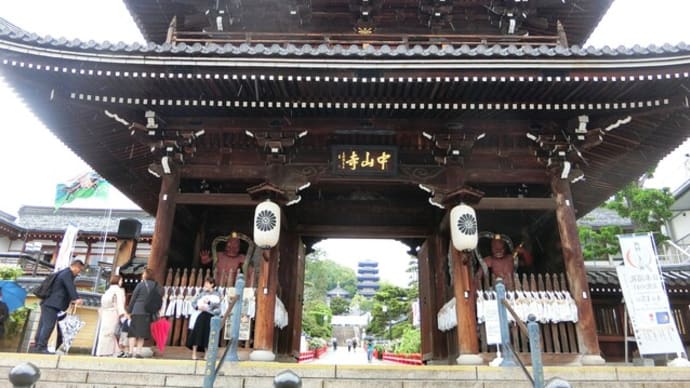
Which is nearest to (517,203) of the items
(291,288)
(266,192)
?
(266,192)

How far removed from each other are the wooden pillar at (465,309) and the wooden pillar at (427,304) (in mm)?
2900

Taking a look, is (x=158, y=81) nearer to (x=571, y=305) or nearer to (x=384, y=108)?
(x=384, y=108)

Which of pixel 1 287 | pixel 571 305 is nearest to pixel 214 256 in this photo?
pixel 1 287

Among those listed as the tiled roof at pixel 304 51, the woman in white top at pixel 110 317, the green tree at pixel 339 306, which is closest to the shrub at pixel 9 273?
the woman in white top at pixel 110 317

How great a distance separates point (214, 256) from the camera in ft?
33.3

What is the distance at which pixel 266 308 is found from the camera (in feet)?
25.3

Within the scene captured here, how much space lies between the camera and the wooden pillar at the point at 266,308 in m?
7.41

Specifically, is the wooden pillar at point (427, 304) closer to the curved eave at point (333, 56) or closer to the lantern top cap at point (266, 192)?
the lantern top cap at point (266, 192)

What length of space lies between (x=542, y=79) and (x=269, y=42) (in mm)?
5663

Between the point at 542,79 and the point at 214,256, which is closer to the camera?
the point at 542,79

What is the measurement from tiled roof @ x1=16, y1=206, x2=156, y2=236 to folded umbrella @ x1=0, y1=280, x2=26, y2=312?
22.3 meters

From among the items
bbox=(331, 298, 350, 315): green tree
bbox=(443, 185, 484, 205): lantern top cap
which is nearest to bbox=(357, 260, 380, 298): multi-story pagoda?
bbox=(331, 298, 350, 315): green tree

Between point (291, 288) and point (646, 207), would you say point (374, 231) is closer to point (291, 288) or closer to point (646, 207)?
point (291, 288)

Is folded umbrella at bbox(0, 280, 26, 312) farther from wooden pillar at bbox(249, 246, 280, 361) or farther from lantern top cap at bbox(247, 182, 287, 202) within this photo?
lantern top cap at bbox(247, 182, 287, 202)
